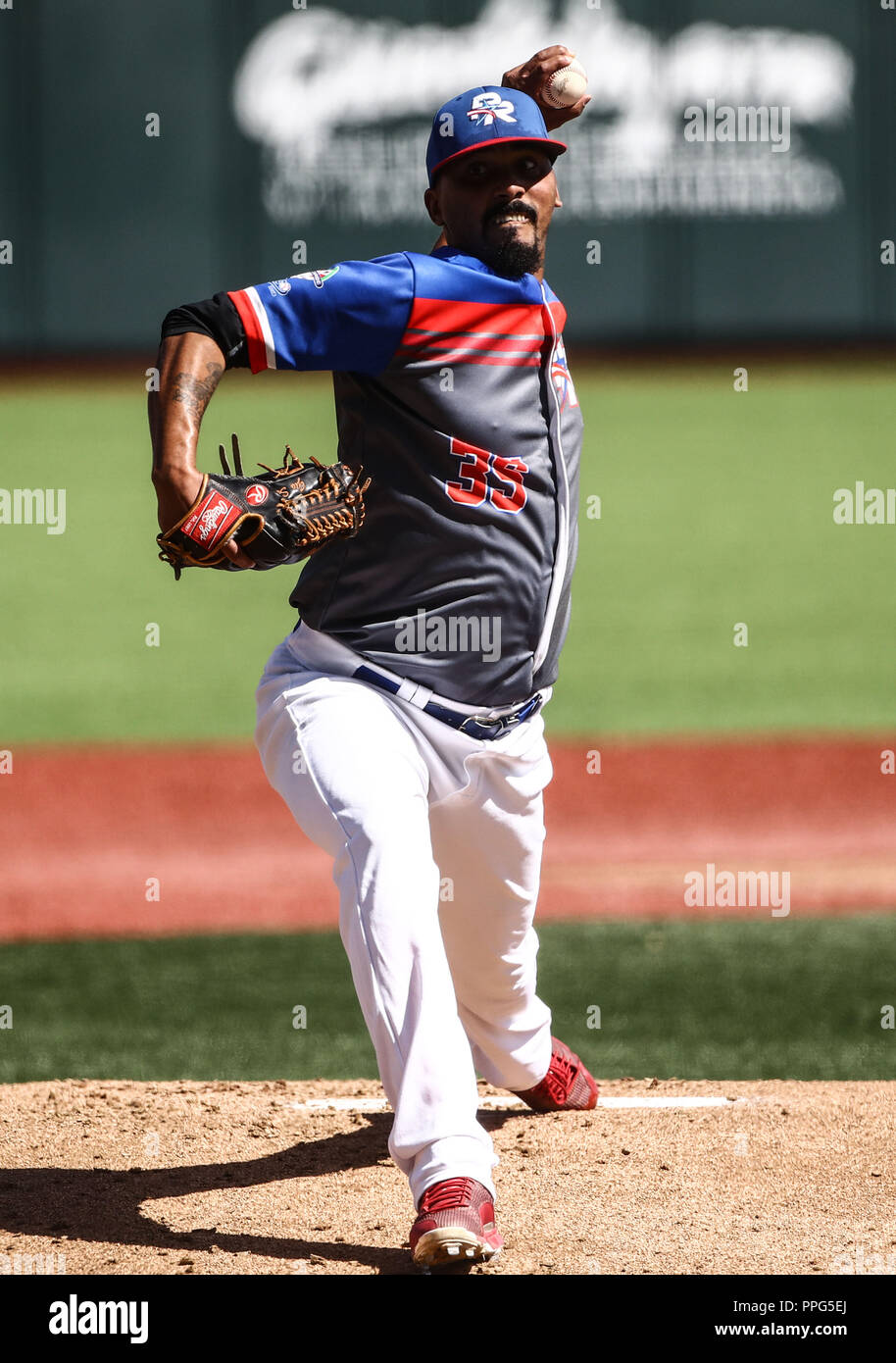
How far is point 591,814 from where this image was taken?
7.90 metres

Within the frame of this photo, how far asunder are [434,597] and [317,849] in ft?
14.0

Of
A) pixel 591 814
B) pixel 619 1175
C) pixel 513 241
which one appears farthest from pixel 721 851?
pixel 513 241

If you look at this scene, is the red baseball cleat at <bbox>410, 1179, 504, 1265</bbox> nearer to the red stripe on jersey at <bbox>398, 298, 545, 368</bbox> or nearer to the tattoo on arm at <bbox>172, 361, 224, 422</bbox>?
the tattoo on arm at <bbox>172, 361, 224, 422</bbox>

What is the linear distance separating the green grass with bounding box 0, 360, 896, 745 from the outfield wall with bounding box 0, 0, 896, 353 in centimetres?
174

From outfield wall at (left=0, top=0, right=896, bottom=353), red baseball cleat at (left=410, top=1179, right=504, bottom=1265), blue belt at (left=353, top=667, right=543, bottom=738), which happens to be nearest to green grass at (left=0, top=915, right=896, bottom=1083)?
blue belt at (left=353, top=667, right=543, bottom=738)

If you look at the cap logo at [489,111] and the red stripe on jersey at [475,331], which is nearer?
the red stripe on jersey at [475,331]

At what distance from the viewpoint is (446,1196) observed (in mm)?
2834

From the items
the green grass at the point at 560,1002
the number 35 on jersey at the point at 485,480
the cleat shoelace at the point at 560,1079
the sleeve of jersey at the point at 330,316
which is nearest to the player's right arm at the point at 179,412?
the sleeve of jersey at the point at 330,316

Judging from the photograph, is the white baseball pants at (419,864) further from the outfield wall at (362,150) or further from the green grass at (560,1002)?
the outfield wall at (362,150)

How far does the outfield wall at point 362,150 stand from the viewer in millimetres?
19453

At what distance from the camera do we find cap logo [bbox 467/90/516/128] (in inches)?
129

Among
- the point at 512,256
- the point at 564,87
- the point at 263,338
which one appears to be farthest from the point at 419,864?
the point at 564,87

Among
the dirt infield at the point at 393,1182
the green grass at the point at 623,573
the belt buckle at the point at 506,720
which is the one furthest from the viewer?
the green grass at the point at 623,573

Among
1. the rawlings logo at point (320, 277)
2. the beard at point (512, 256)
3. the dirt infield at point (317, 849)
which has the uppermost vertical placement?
the beard at point (512, 256)
